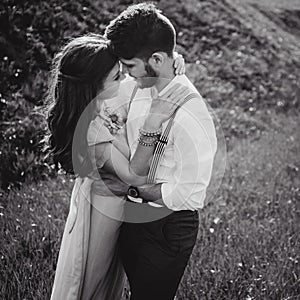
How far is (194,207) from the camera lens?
7.98 feet

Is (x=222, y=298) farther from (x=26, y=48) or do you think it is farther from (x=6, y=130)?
(x=26, y=48)

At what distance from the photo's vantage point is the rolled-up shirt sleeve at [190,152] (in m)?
2.30

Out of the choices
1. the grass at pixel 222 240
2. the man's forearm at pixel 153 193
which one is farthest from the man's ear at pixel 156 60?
the grass at pixel 222 240

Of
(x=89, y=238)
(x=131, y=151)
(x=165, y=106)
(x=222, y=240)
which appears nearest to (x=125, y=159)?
(x=131, y=151)

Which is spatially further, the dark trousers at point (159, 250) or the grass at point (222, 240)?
the grass at point (222, 240)

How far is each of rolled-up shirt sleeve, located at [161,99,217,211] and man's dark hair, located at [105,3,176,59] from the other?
11.8 inches

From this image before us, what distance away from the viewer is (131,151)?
8.23ft

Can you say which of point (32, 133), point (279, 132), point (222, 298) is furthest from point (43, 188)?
point (279, 132)

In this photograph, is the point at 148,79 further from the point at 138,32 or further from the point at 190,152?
the point at 190,152

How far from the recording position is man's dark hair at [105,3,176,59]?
7.55ft

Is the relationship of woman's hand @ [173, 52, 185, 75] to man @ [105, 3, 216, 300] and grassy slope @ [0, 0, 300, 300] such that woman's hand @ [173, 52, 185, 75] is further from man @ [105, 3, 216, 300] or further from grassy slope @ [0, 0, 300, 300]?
grassy slope @ [0, 0, 300, 300]

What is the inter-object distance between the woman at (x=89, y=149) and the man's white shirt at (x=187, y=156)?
0.23ft

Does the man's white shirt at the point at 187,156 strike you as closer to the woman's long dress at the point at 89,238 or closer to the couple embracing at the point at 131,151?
the couple embracing at the point at 131,151

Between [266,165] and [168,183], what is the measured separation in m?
3.96
